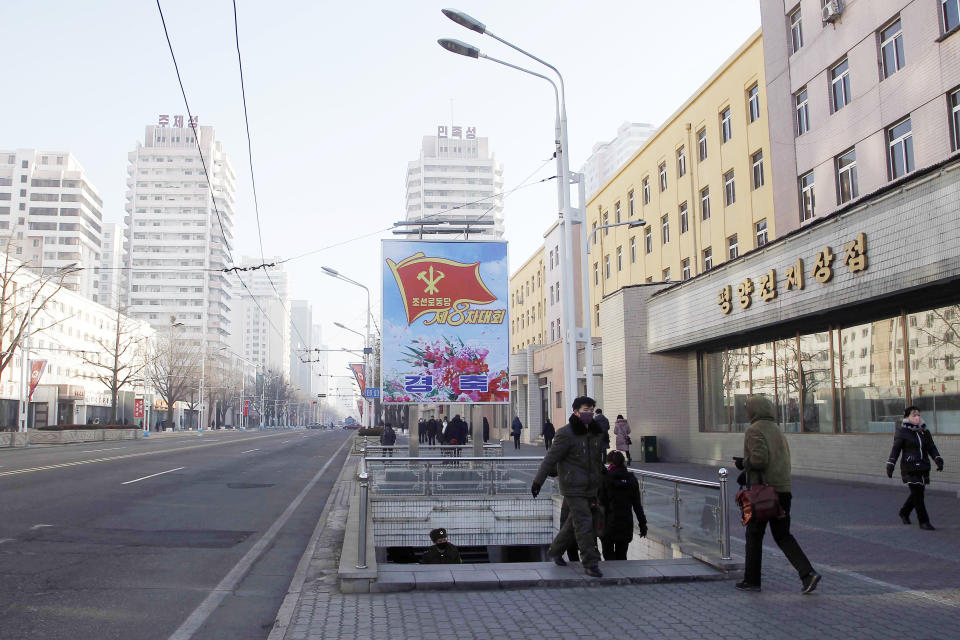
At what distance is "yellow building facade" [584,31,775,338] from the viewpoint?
2708cm

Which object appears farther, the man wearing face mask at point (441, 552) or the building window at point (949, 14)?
the building window at point (949, 14)

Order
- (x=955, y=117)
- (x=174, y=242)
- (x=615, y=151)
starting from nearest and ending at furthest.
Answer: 1. (x=955, y=117)
2. (x=174, y=242)
3. (x=615, y=151)

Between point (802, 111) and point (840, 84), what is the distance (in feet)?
6.82

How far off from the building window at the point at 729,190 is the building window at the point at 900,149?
9176mm

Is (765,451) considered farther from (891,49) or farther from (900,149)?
(891,49)

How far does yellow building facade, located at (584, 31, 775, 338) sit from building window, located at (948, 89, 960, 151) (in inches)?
338

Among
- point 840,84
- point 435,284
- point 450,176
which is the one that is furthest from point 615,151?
point 435,284

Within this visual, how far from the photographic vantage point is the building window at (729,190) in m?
28.9

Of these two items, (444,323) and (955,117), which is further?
(444,323)

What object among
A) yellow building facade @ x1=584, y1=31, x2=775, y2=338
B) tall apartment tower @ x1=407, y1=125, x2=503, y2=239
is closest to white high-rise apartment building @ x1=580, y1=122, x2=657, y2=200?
tall apartment tower @ x1=407, y1=125, x2=503, y2=239

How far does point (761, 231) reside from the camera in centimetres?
2717

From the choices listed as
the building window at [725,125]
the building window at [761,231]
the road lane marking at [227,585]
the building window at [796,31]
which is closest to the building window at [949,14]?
the building window at [796,31]

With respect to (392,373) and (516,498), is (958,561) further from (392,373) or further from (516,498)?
(392,373)

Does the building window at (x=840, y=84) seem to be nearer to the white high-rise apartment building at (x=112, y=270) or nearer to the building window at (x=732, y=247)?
the building window at (x=732, y=247)
